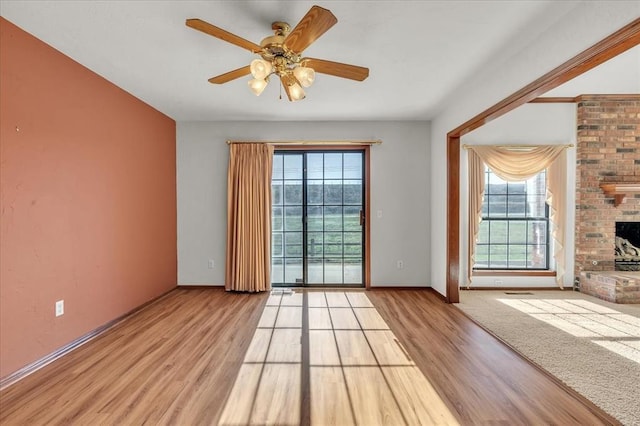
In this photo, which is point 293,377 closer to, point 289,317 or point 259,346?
point 259,346

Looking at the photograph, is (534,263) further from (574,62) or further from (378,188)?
(574,62)

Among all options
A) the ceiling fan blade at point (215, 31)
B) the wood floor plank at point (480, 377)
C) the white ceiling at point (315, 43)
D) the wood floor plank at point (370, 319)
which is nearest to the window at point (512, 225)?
the white ceiling at point (315, 43)

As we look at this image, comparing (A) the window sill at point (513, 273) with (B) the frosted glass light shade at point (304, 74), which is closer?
(B) the frosted glass light shade at point (304, 74)

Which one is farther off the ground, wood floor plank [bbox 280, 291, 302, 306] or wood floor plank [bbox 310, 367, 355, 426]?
wood floor plank [bbox 280, 291, 302, 306]

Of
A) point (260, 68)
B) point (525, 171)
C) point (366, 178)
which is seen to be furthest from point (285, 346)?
point (525, 171)

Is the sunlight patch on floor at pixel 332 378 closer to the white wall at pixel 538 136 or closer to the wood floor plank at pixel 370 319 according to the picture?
the wood floor plank at pixel 370 319

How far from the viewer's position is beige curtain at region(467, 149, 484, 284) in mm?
4398

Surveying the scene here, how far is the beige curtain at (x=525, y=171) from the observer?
4344 mm

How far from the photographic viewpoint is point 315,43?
2338 millimetres


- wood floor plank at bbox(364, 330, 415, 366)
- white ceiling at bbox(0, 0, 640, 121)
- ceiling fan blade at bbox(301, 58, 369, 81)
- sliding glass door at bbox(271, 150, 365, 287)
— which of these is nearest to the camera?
white ceiling at bbox(0, 0, 640, 121)

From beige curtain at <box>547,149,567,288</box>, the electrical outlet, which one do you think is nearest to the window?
beige curtain at <box>547,149,567,288</box>

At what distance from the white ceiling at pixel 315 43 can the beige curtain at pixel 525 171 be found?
1.07m

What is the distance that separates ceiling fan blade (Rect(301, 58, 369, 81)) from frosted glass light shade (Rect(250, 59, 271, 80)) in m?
0.29

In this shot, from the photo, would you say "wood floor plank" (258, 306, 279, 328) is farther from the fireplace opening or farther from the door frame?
the fireplace opening
